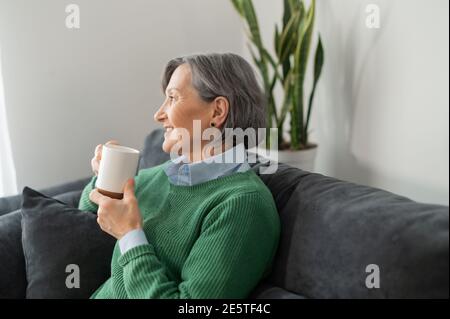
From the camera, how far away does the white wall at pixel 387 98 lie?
1.84 metres

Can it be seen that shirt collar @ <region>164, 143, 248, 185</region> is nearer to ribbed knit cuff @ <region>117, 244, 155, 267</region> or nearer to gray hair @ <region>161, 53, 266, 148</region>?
gray hair @ <region>161, 53, 266, 148</region>

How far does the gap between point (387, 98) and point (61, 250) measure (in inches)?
52.6

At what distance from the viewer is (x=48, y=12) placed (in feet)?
7.40

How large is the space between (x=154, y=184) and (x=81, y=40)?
1112 millimetres

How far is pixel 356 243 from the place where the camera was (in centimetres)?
116

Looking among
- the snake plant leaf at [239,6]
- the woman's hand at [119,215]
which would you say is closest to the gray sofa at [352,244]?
the woman's hand at [119,215]

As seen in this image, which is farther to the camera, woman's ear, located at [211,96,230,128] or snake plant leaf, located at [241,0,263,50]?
snake plant leaf, located at [241,0,263,50]

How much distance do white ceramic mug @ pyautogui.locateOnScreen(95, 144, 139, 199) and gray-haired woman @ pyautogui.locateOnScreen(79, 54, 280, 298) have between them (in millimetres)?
25

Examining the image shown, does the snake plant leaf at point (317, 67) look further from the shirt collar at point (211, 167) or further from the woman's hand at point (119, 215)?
the woman's hand at point (119, 215)

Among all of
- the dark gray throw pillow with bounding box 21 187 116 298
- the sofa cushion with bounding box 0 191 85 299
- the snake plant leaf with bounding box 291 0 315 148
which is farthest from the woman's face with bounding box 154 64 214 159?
the snake plant leaf with bounding box 291 0 315 148

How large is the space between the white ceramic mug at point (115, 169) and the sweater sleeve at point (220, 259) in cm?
19

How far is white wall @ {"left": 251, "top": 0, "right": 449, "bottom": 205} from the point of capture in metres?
1.84
